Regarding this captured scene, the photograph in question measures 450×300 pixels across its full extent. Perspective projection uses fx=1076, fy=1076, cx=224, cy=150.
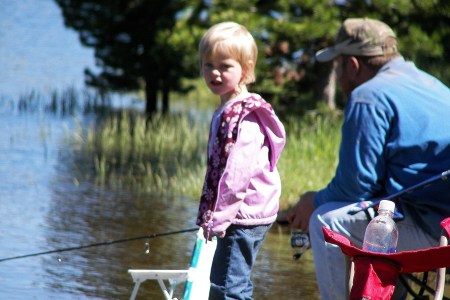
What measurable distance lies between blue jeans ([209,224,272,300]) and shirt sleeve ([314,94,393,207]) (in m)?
0.54

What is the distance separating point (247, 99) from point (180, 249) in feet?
8.48

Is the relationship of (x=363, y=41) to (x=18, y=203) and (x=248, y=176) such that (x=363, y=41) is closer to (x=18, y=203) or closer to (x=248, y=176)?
(x=248, y=176)

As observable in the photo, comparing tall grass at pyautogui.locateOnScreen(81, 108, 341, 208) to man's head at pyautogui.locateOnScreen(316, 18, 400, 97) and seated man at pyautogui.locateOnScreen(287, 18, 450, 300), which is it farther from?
seated man at pyautogui.locateOnScreen(287, 18, 450, 300)

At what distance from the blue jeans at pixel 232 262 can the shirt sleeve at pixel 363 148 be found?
540mm

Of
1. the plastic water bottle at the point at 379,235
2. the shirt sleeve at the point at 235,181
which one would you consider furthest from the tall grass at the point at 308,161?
the plastic water bottle at the point at 379,235

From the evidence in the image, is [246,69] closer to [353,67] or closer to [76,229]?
[353,67]

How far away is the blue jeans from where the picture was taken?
452cm

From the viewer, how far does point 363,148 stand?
15.7 ft

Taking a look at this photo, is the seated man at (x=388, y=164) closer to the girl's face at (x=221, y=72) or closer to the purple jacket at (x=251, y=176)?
the purple jacket at (x=251, y=176)

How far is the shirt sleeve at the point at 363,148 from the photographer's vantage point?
4785 millimetres

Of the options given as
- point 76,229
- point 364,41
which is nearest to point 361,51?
point 364,41

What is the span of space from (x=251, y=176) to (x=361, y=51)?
109 centimetres

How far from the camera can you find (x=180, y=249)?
22.7 ft

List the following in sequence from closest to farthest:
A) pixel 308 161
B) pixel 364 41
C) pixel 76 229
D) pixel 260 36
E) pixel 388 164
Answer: pixel 388 164 < pixel 364 41 < pixel 76 229 < pixel 308 161 < pixel 260 36
